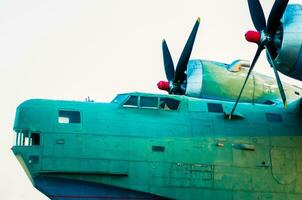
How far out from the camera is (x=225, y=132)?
736 inches

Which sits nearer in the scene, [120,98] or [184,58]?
[120,98]

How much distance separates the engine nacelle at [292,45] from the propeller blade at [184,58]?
551 cm

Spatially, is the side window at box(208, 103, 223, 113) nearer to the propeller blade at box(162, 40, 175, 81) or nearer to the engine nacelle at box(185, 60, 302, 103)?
the engine nacelle at box(185, 60, 302, 103)

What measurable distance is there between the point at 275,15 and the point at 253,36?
993 mm

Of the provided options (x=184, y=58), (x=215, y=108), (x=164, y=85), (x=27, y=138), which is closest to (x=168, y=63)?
(x=164, y=85)

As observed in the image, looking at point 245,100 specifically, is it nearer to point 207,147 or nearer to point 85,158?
point 207,147

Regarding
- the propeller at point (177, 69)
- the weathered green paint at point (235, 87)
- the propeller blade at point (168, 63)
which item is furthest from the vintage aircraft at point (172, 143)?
the propeller blade at point (168, 63)

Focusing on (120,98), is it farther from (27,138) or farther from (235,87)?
(235,87)

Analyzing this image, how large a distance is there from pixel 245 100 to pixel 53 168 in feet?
28.1

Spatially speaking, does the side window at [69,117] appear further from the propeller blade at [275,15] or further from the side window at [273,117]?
the propeller blade at [275,15]

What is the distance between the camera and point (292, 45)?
55.7 ft

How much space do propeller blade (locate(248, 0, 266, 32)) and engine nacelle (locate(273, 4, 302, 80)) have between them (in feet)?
5.81

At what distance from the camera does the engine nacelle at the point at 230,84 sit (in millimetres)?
22016

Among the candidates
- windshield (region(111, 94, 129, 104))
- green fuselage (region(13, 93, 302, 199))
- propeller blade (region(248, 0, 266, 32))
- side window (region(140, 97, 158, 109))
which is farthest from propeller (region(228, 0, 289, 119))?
windshield (region(111, 94, 129, 104))
